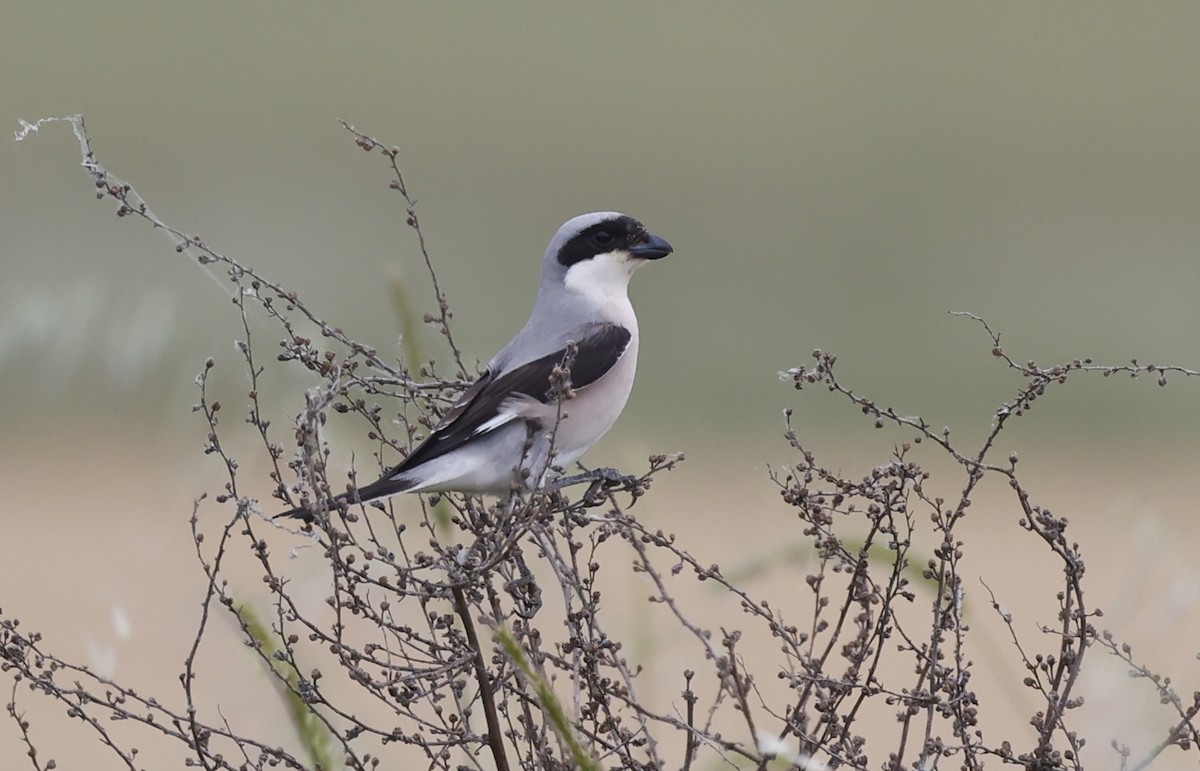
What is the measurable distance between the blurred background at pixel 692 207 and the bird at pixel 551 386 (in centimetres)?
113

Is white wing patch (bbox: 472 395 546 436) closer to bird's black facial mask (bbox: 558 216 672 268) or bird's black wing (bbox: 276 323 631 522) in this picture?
A: bird's black wing (bbox: 276 323 631 522)

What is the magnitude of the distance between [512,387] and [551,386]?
220 mm

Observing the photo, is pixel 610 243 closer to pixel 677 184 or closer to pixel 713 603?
pixel 713 603

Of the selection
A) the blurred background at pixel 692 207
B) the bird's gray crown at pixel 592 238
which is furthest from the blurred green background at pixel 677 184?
the bird's gray crown at pixel 592 238

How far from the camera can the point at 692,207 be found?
1991 cm

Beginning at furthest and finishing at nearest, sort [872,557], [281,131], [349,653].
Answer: [281,131]
[872,557]
[349,653]

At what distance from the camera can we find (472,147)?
21875 mm

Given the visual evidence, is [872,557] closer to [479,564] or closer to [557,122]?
[479,564]

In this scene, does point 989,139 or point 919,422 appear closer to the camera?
point 919,422

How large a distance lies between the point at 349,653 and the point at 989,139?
20.5m

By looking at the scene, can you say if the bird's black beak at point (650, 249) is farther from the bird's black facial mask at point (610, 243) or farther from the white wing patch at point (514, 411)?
the white wing patch at point (514, 411)

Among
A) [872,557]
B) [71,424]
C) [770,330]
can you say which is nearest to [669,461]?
[872,557]

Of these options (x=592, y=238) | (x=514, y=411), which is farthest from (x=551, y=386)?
(x=592, y=238)

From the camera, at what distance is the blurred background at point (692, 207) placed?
12969mm
